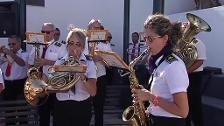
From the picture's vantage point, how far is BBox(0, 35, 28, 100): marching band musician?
23.2ft

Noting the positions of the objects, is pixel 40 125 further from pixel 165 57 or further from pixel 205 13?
pixel 205 13

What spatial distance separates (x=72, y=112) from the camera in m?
4.32

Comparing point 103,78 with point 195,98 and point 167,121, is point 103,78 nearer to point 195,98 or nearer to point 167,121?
point 195,98

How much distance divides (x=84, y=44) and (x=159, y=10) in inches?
171

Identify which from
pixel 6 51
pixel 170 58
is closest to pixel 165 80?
pixel 170 58

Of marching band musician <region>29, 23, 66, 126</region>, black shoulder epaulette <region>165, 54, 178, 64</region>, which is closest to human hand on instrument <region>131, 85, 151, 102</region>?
black shoulder epaulette <region>165, 54, 178, 64</region>

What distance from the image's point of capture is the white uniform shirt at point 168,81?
2965mm

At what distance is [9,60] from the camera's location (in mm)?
7098

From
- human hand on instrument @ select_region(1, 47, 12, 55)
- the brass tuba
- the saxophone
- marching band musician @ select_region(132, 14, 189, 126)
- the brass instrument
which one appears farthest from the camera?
human hand on instrument @ select_region(1, 47, 12, 55)

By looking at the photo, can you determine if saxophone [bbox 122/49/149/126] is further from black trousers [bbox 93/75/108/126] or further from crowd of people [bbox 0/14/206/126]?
black trousers [bbox 93/75/108/126]

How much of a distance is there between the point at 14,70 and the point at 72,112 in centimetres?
304

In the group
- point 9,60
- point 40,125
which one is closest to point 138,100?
point 40,125

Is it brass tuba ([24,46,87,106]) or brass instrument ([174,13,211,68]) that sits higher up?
brass instrument ([174,13,211,68])

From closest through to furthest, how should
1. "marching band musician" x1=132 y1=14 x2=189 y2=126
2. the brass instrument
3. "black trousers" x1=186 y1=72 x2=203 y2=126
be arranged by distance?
"marching band musician" x1=132 y1=14 x2=189 y2=126, the brass instrument, "black trousers" x1=186 y1=72 x2=203 y2=126
